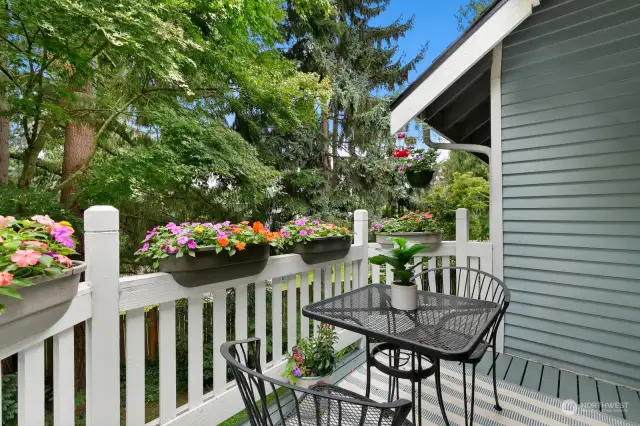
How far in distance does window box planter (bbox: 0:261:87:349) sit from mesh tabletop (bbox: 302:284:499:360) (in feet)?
3.09

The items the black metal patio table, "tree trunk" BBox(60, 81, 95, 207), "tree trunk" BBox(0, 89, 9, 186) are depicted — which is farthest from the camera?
"tree trunk" BBox(60, 81, 95, 207)

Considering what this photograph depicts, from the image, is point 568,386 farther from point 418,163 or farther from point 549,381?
point 418,163

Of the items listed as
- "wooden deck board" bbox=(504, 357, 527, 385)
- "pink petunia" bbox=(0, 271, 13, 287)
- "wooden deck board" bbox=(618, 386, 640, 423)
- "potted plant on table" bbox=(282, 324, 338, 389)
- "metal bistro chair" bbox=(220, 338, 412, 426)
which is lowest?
"wooden deck board" bbox=(504, 357, 527, 385)

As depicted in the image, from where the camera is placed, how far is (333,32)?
7.59m

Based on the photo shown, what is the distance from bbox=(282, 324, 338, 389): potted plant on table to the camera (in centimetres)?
205

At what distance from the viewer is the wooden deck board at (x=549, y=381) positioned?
2.26 m

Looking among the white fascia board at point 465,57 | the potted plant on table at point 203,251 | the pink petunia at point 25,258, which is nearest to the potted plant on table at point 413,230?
the white fascia board at point 465,57

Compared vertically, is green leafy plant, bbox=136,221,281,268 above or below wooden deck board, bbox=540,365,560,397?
above

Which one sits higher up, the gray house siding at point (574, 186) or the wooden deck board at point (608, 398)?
the gray house siding at point (574, 186)

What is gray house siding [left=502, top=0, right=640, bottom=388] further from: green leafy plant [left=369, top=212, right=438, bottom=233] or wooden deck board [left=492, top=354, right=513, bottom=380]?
green leafy plant [left=369, top=212, right=438, bottom=233]

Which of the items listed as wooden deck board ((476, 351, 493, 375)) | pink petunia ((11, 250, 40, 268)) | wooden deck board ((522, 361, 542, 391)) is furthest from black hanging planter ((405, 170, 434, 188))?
pink petunia ((11, 250, 40, 268))

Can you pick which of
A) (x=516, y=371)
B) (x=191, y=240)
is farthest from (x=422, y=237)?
(x=191, y=240)

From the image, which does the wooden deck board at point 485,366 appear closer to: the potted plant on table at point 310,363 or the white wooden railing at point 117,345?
the potted plant on table at point 310,363

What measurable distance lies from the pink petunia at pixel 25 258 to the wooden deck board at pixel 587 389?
9.50 ft
